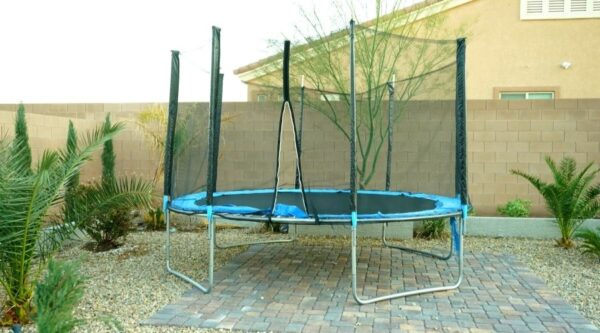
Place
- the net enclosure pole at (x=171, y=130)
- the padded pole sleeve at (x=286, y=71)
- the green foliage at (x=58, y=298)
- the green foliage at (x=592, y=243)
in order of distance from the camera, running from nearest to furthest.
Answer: the green foliage at (x=58, y=298) < the padded pole sleeve at (x=286, y=71) < the net enclosure pole at (x=171, y=130) < the green foliage at (x=592, y=243)

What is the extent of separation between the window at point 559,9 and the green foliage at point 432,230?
4.38 m

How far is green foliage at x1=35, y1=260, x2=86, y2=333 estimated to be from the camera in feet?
7.62

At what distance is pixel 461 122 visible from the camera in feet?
13.3

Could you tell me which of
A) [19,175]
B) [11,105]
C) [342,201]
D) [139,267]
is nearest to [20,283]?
[19,175]

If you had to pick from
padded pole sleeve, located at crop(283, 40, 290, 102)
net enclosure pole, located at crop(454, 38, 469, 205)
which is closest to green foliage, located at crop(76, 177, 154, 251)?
padded pole sleeve, located at crop(283, 40, 290, 102)

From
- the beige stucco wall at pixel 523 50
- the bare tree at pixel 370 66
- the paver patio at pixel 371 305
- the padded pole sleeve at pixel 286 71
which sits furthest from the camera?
the beige stucco wall at pixel 523 50

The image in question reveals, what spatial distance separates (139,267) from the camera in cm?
455

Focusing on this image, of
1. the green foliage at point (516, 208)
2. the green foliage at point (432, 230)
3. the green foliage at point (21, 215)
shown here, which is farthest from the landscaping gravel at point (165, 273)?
the green foliage at point (516, 208)

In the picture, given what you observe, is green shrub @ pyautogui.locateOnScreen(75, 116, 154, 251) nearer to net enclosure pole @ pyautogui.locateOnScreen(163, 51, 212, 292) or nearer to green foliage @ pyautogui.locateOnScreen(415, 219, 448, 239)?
net enclosure pole @ pyautogui.locateOnScreen(163, 51, 212, 292)

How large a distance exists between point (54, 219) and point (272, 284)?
1552mm

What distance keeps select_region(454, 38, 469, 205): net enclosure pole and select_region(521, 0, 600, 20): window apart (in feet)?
17.3

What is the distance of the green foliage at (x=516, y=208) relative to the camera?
21.1 feet

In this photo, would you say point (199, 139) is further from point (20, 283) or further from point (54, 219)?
point (20, 283)

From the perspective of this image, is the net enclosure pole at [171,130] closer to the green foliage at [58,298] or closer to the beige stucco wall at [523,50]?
the green foliage at [58,298]
